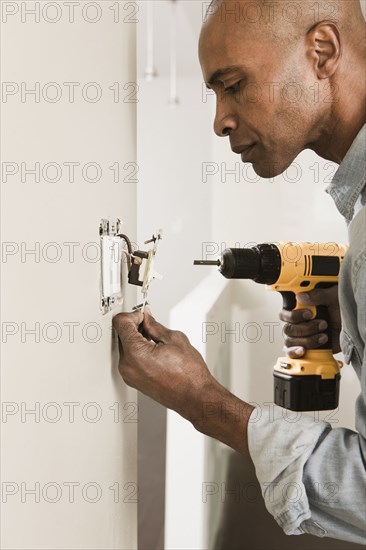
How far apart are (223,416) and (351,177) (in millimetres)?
363

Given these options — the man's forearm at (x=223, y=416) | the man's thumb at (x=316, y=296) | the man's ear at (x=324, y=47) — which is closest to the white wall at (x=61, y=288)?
the man's forearm at (x=223, y=416)

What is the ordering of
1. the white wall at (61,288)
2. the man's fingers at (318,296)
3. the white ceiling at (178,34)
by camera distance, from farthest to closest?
the white ceiling at (178,34) < the man's fingers at (318,296) < the white wall at (61,288)

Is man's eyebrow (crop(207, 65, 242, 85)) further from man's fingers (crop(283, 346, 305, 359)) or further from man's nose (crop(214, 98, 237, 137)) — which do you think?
man's fingers (crop(283, 346, 305, 359))

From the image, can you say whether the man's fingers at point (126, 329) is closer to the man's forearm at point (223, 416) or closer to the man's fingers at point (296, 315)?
the man's forearm at point (223, 416)

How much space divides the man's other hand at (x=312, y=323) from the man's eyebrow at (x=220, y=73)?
64 centimetres

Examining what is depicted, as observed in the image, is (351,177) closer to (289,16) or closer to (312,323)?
(289,16)

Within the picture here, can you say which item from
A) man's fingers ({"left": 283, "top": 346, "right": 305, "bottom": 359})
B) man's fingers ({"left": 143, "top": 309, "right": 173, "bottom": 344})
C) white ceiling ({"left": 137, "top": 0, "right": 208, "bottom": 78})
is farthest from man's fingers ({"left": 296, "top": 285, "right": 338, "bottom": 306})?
white ceiling ({"left": 137, "top": 0, "right": 208, "bottom": 78})

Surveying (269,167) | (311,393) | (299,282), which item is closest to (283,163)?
(269,167)

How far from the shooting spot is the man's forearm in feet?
2.47

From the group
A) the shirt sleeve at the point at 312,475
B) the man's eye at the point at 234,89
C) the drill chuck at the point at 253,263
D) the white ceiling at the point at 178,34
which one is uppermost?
the white ceiling at the point at 178,34

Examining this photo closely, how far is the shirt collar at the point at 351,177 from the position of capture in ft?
2.55

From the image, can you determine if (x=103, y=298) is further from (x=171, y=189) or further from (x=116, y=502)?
(x=171, y=189)

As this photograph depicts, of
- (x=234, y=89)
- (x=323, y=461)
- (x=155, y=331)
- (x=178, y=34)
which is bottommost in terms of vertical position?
(x=323, y=461)

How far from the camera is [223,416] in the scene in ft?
2.52
